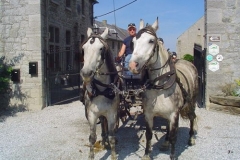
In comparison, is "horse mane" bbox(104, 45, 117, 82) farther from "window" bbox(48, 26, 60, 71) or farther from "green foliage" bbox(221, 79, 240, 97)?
"window" bbox(48, 26, 60, 71)

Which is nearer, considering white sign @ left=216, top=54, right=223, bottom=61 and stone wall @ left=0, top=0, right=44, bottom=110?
white sign @ left=216, top=54, right=223, bottom=61

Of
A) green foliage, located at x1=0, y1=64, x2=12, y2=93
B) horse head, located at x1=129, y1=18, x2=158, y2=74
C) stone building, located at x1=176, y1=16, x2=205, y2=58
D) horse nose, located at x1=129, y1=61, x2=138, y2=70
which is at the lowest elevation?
green foliage, located at x1=0, y1=64, x2=12, y2=93

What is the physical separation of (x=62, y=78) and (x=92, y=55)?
293 inches

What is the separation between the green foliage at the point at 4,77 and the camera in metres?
8.15

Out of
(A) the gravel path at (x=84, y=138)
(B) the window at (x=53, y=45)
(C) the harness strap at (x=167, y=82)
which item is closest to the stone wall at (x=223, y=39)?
(A) the gravel path at (x=84, y=138)

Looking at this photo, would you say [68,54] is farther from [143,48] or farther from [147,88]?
[143,48]

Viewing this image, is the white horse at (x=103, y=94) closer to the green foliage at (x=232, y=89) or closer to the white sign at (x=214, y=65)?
the white sign at (x=214, y=65)

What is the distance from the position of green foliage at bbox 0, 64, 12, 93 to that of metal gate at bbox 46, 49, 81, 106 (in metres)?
1.31

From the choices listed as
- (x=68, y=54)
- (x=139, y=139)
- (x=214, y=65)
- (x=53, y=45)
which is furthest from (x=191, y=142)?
(x=68, y=54)

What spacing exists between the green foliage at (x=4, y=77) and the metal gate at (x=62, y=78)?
131 cm

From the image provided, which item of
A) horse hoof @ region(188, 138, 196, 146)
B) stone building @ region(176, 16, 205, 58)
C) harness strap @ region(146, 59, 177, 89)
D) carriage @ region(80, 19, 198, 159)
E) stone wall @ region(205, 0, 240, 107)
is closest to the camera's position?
carriage @ region(80, 19, 198, 159)

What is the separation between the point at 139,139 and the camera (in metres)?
5.78

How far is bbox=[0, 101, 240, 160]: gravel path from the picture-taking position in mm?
4883

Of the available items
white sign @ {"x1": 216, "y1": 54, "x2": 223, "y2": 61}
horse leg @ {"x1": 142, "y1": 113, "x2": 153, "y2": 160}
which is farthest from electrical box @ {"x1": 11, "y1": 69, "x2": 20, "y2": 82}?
white sign @ {"x1": 216, "y1": 54, "x2": 223, "y2": 61}
